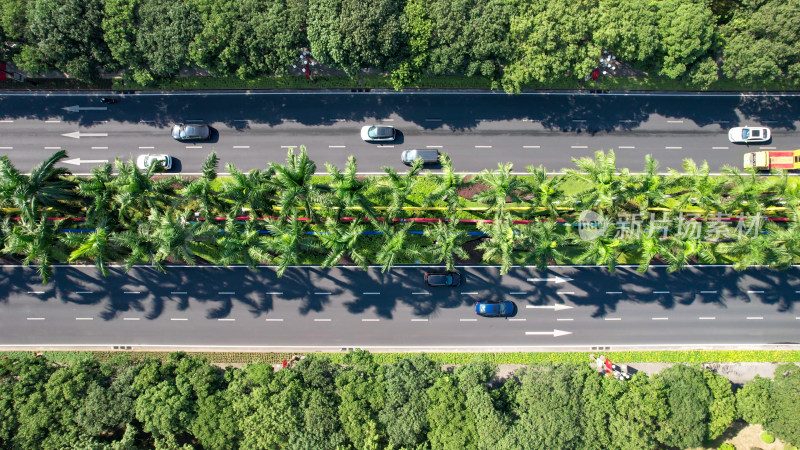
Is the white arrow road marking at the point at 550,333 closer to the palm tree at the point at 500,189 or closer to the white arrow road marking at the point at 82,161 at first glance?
the palm tree at the point at 500,189

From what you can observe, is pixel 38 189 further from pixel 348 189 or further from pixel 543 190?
pixel 543 190

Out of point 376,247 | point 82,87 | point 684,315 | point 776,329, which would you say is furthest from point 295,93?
point 776,329

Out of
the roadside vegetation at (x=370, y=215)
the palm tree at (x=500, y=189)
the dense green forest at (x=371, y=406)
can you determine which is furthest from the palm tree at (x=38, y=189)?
the palm tree at (x=500, y=189)

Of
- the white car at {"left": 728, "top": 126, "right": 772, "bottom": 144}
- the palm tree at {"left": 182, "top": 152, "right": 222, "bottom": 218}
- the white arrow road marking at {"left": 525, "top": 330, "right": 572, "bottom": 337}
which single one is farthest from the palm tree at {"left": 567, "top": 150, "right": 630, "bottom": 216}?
the palm tree at {"left": 182, "top": 152, "right": 222, "bottom": 218}

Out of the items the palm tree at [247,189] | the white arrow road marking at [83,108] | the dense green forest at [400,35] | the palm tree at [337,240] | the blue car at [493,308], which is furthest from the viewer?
the white arrow road marking at [83,108]

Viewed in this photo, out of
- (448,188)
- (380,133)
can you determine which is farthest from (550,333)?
(380,133)

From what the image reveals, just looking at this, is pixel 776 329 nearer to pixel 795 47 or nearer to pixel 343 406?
pixel 795 47
